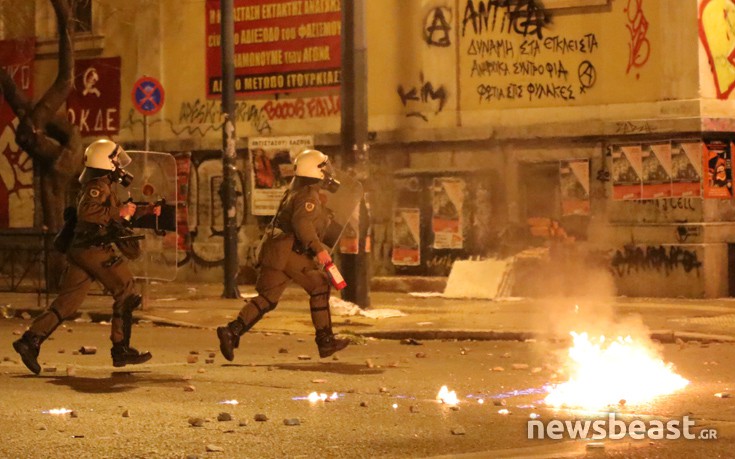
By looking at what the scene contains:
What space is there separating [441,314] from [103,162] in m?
6.38

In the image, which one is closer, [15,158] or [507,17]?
[507,17]

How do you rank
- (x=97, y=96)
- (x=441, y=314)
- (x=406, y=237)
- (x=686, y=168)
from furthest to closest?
(x=97, y=96) < (x=406, y=237) < (x=686, y=168) < (x=441, y=314)

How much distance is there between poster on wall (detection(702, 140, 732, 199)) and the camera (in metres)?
17.3

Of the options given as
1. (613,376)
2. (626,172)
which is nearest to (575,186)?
(626,172)

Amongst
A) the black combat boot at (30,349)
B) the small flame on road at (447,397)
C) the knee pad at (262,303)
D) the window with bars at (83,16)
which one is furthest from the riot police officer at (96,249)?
the window with bars at (83,16)

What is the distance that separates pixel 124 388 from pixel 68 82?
9928 mm

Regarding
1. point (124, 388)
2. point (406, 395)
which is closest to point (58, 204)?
point (124, 388)

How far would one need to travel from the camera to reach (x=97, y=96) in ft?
74.0

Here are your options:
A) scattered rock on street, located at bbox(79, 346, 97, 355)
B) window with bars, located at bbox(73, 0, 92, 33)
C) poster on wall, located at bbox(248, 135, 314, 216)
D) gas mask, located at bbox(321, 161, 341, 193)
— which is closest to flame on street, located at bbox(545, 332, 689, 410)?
gas mask, located at bbox(321, 161, 341, 193)

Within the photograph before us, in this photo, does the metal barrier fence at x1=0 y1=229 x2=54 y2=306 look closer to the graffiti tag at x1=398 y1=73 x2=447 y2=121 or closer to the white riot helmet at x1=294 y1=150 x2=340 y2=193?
the graffiti tag at x1=398 y1=73 x2=447 y2=121

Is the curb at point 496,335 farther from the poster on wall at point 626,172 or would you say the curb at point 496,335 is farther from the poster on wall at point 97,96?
the poster on wall at point 97,96

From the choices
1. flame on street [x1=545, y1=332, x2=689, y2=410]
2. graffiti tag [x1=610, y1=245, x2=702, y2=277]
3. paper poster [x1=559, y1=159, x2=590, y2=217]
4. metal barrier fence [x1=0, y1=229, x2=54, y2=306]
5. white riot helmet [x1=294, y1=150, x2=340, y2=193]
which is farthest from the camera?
metal barrier fence [x1=0, y1=229, x2=54, y2=306]

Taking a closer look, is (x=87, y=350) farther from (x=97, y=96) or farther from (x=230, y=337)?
(x=97, y=96)

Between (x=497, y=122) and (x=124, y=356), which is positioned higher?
(x=497, y=122)
